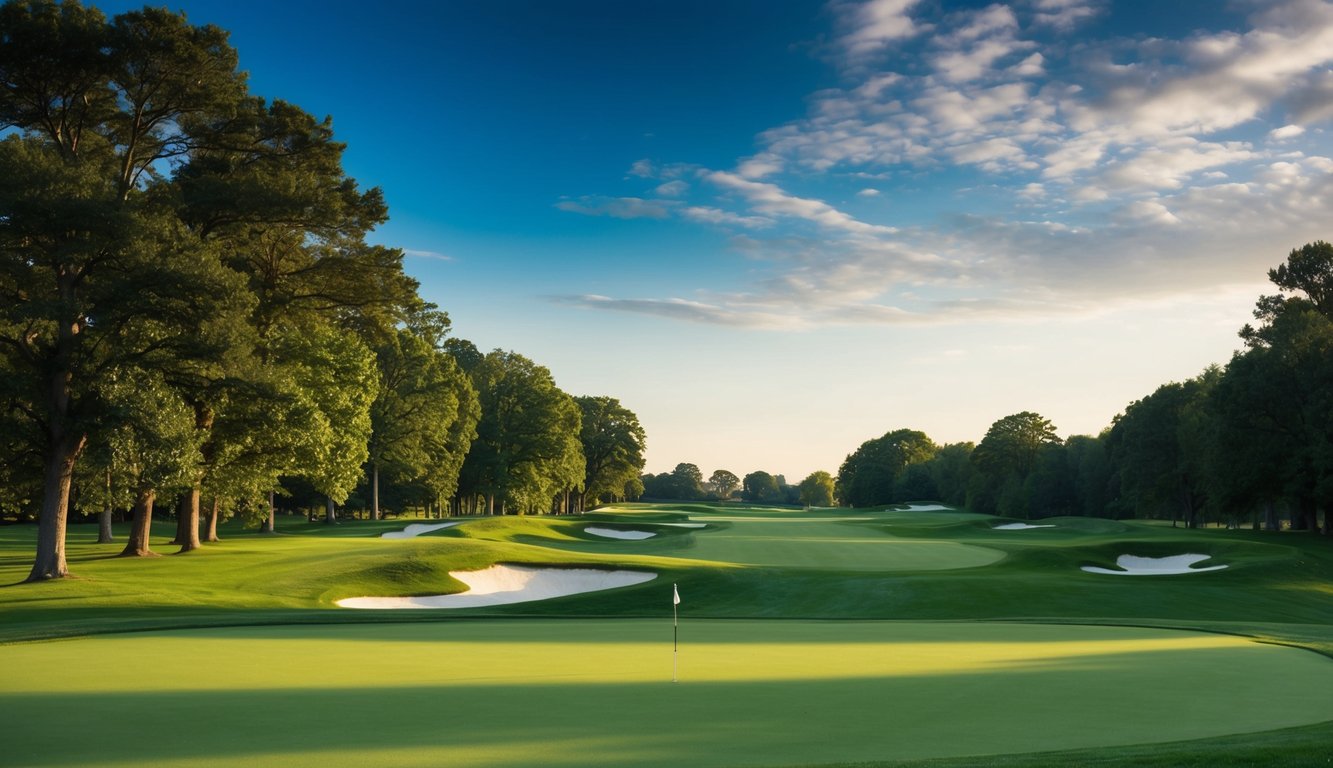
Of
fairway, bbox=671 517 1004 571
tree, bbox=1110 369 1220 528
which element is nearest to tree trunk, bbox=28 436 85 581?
fairway, bbox=671 517 1004 571

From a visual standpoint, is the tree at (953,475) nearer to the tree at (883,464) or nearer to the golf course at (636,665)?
the tree at (883,464)

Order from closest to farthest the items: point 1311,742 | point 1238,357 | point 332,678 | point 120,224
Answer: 1. point 1311,742
2. point 332,678
3. point 120,224
4. point 1238,357

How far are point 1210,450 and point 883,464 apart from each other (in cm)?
9398

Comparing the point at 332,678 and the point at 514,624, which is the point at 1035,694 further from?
the point at 514,624

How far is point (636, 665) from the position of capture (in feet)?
41.6

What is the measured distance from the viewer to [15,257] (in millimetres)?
24891

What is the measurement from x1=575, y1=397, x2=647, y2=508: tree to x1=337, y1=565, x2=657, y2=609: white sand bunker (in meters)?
76.9

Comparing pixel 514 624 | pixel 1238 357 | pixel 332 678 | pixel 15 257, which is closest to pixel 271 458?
pixel 15 257

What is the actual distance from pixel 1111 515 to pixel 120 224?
89.8m

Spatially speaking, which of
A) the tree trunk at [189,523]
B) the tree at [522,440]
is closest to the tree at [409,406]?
the tree at [522,440]

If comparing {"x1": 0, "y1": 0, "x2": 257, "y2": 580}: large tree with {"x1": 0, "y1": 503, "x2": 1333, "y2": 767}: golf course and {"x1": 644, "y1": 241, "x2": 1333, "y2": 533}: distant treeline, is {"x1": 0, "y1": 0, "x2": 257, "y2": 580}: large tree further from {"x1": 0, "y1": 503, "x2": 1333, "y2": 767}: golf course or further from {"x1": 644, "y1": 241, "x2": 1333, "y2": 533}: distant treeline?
{"x1": 644, "y1": 241, "x2": 1333, "y2": 533}: distant treeline

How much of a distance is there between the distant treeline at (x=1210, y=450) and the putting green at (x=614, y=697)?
3781 centimetres

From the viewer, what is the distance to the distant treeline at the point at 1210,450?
47531 mm

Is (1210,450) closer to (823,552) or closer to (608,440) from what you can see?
(823,552)
